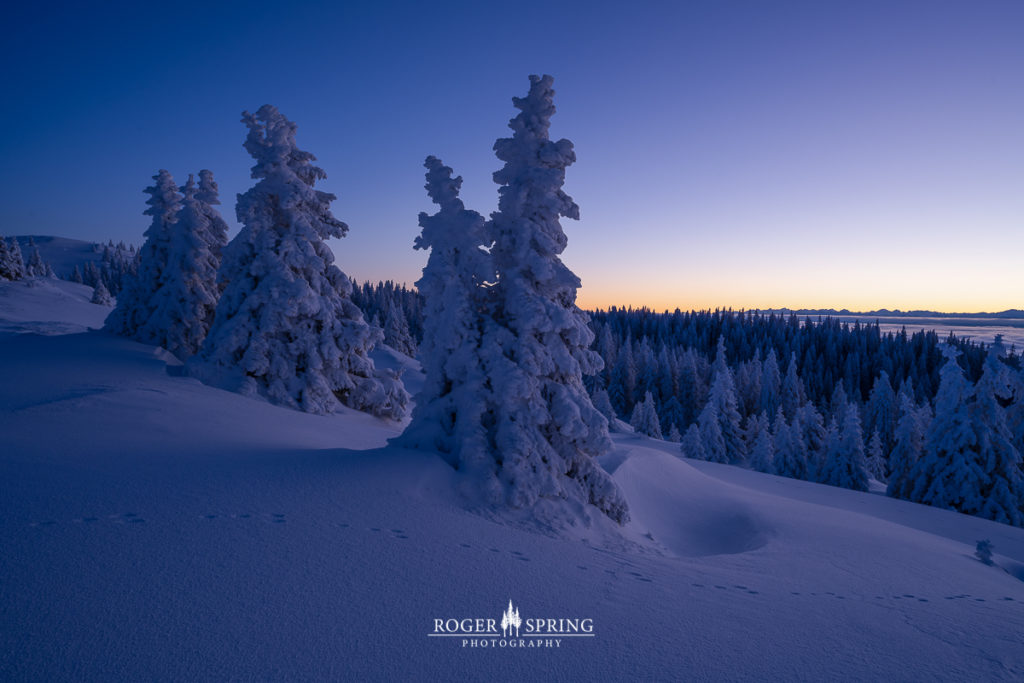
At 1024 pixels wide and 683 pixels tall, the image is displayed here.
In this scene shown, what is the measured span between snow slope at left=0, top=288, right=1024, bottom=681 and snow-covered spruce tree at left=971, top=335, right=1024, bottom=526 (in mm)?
17790

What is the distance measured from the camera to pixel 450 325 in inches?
385

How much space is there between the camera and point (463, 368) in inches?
384

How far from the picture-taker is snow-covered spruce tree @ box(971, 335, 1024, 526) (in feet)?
74.9

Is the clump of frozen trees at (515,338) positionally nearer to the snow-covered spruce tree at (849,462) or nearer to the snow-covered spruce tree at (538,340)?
the snow-covered spruce tree at (538,340)

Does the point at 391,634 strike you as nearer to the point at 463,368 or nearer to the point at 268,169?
the point at 463,368

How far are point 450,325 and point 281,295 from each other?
10.6m

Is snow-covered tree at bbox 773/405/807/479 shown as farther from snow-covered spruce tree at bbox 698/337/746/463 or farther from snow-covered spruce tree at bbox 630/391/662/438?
snow-covered spruce tree at bbox 630/391/662/438

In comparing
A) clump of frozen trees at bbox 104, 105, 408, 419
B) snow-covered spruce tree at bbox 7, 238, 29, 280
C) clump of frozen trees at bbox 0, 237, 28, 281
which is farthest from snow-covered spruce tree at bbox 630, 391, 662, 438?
snow-covered spruce tree at bbox 7, 238, 29, 280

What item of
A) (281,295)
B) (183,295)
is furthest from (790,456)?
(183,295)

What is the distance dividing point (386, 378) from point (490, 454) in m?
13.7

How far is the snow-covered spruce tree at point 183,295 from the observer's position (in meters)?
21.5

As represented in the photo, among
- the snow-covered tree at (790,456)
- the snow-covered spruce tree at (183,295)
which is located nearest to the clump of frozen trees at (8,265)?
the snow-covered spruce tree at (183,295)

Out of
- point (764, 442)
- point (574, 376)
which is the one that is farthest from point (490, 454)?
point (764, 442)

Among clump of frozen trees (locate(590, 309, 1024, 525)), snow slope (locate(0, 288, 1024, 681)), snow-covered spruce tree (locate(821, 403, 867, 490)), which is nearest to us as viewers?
snow slope (locate(0, 288, 1024, 681))
